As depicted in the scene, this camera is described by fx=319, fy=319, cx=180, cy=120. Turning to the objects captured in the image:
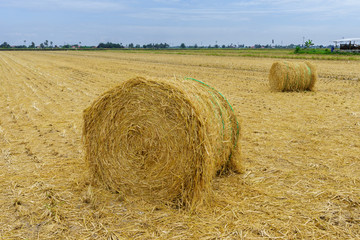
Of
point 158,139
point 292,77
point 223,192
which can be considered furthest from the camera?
point 292,77

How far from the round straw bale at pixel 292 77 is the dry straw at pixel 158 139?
9040 millimetres

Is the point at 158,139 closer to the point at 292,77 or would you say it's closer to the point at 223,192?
the point at 223,192

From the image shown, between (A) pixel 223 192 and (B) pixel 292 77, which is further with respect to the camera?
(B) pixel 292 77

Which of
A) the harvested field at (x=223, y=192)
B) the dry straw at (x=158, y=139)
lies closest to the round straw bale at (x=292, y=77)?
the harvested field at (x=223, y=192)

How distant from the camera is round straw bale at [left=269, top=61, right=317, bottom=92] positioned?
1313cm

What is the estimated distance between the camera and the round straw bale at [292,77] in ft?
43.1

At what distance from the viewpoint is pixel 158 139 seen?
4.36 meters

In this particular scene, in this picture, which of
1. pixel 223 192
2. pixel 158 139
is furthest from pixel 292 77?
pixel 158 139

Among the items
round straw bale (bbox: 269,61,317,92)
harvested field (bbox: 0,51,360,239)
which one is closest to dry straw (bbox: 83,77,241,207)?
harvested field (bbox: 0,51,360,239)

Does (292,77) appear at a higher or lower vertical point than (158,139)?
higher

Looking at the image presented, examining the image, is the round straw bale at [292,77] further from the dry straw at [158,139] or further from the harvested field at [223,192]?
the dry straw at [158,139]

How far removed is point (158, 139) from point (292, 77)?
10282mm

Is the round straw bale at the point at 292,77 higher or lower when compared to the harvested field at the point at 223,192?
higher

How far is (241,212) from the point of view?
160 inches
